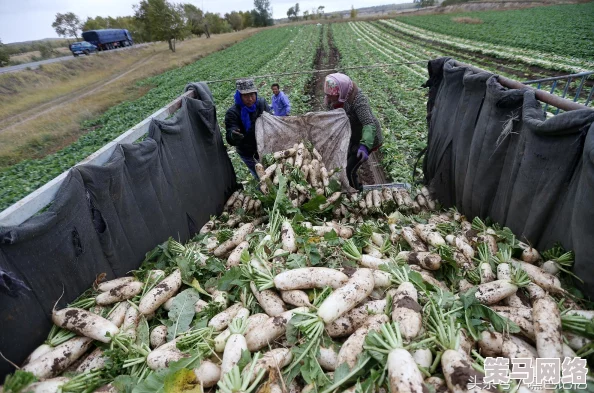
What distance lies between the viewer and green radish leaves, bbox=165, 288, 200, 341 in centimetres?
239

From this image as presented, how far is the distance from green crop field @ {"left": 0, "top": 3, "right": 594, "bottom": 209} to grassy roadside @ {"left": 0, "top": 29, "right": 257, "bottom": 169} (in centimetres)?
129

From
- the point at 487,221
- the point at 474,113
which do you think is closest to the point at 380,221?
the point at 487,221

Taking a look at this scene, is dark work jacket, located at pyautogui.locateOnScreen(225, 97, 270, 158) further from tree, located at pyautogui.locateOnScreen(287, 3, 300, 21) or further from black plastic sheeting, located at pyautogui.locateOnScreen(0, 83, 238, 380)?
tree, located at pyautogui.locateOnScreen(287, 3, 300, 21)

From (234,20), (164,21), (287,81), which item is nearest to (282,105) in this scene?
(287,81)

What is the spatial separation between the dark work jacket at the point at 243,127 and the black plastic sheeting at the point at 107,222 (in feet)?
1.59

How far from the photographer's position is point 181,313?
2.49 meters

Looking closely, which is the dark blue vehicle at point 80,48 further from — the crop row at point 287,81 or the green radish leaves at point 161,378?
the green radish leaves at point 161,378

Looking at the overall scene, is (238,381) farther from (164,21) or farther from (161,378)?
(164,21)

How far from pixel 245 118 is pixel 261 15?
92556 millimetres

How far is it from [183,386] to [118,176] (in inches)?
78.3

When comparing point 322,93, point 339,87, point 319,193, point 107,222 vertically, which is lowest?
point 322,93

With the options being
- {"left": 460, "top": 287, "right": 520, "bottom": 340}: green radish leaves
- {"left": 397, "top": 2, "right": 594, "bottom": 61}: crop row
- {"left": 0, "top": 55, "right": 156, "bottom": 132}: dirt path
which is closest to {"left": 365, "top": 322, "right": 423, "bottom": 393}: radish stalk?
{"left": 460, "top": 287, "right": 520, "bottom": 340}: green radish leaves

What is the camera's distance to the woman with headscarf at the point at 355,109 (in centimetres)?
493

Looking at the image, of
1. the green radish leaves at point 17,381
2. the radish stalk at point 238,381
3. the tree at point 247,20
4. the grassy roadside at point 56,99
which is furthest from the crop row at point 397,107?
the tree at point 247,20
